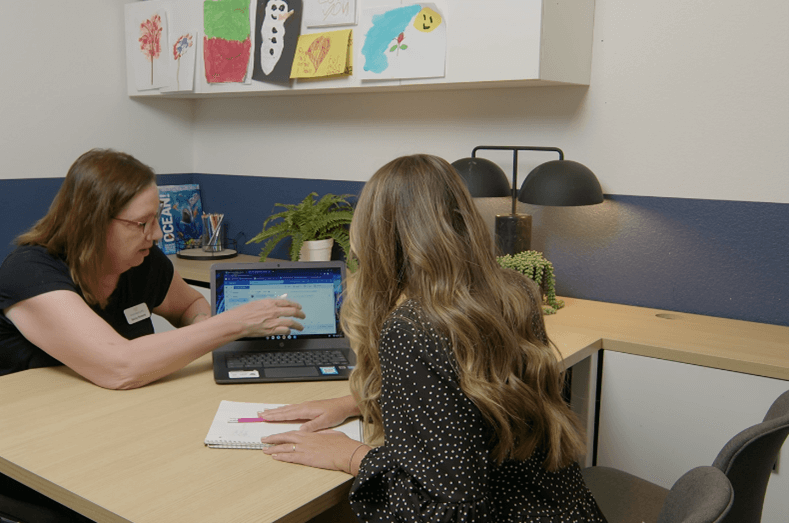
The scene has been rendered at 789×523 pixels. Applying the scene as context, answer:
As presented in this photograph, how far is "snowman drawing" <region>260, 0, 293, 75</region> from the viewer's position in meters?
2.62

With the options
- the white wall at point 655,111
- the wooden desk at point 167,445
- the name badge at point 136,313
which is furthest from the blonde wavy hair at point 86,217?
the white wall at point 655,111

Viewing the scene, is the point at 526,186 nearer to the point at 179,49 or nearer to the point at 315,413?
the point at 315,413

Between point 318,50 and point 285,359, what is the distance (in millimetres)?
1353

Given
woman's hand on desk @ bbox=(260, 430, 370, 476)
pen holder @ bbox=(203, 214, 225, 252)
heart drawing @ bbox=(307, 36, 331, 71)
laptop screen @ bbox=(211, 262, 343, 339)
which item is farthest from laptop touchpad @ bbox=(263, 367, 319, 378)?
pen holder @ bbox=(203, 214, 225, 252)

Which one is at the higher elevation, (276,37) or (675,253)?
(276,37)

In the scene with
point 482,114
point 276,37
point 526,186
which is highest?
point 276,37

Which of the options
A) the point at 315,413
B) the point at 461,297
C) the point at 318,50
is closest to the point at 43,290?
the point at 315,413

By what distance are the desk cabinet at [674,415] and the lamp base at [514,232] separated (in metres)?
0.57

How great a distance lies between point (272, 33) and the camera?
2664 millimetres

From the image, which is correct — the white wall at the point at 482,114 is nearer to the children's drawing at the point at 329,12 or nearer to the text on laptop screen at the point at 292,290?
the children's drawing at the point at 329,12

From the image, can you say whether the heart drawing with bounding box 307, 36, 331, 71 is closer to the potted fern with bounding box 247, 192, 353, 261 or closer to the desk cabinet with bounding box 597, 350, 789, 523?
the potted fern with bounding box 247, 192, 353, 261

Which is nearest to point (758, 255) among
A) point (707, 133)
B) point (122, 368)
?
point (707, 133)

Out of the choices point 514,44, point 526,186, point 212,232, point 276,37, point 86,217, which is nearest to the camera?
point 86,217

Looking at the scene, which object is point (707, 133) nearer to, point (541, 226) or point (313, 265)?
point (541, 226)
